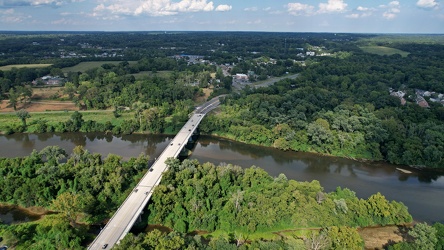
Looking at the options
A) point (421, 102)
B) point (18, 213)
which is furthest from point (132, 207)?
point (421, 102)

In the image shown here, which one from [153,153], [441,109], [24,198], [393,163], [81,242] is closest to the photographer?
[81,242]

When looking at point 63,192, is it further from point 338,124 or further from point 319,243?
point 338,124

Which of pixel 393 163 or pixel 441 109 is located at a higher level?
pixel 441 109

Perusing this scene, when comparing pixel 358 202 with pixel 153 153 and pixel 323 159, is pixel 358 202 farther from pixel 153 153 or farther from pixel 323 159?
pixel 153 153

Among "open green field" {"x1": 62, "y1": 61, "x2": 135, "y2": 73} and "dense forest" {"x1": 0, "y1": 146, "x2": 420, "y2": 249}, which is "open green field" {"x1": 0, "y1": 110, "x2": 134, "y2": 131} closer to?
"dense forest" {"x1": 0, "y1": 146, "x2": 420, "y2": 249}

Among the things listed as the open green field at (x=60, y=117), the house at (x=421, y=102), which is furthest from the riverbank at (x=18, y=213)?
the house at (x=421, y=102)

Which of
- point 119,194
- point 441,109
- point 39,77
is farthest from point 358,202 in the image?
point 39,77

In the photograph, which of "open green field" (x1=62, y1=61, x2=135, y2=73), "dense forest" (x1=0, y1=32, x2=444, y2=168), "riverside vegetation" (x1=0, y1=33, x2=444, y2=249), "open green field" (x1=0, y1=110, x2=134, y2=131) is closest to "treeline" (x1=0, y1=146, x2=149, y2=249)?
"riverside vegetation" (x1=0, y1=33, x2=444, y2=249)

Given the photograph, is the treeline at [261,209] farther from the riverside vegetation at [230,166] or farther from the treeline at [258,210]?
the riverside vegetation at [230,166]
